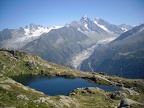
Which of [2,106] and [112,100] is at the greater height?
[2,106]

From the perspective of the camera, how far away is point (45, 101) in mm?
115000

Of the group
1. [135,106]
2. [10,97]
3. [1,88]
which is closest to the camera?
[135,106]

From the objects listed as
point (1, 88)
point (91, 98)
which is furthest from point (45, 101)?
point (91, 98)

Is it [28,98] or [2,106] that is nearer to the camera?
[2,106]

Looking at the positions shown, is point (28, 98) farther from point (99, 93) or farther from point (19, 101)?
point (99, 93)

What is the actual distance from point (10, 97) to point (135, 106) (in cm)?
6722

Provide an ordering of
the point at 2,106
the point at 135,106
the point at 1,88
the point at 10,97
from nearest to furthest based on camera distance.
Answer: the point at 2,106 → the point at 135,106 → the point at 10,97 → the point at 1,88

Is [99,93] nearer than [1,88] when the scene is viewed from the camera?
No

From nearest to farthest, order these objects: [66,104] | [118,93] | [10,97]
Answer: [10,97], [66,104], [118,93]

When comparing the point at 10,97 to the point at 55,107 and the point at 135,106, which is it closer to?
the point at 55,107

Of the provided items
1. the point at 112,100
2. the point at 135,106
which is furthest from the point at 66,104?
the point at 112,100

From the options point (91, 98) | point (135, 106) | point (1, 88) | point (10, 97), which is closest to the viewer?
point (135, 106)

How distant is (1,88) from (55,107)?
113 ft

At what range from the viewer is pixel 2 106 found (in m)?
88.6
